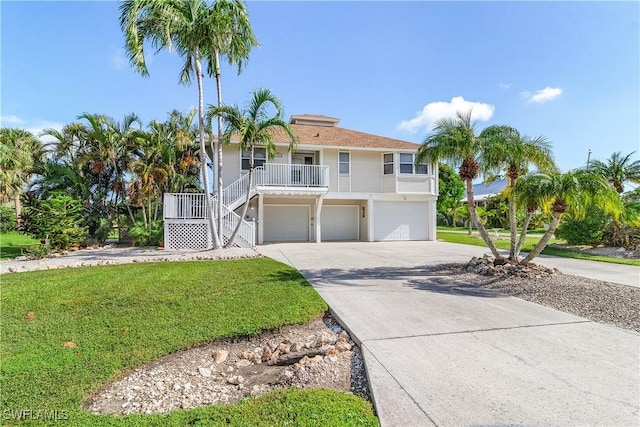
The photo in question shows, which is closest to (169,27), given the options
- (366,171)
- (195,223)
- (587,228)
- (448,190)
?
(195,223)

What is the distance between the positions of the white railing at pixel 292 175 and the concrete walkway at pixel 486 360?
1028 centimetres

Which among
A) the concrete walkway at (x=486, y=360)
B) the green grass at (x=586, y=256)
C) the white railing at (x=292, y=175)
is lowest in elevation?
the concrete walkway at (x=486, y=360)

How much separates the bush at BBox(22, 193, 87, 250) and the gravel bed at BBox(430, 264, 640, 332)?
13528mm

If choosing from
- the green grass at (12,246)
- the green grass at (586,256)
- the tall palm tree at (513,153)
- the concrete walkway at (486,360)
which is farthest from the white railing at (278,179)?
the green grass at (586,256)

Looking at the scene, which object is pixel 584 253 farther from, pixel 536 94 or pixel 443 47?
pixel 443 47

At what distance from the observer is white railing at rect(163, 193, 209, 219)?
45.1 ft

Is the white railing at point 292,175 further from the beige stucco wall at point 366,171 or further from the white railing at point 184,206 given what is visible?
the white railing at point 184,206

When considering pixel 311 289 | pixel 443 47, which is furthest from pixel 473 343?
pixel 443 47

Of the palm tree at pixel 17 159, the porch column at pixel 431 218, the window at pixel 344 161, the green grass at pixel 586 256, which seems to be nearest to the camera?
the green grass at pixel 586 256

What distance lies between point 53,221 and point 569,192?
15872 millimetres

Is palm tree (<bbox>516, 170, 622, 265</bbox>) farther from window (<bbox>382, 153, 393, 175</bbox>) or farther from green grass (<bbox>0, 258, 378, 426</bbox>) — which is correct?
window (<bbox>382, 153, 393, 175</bbox>)

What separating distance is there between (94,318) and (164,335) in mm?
1494

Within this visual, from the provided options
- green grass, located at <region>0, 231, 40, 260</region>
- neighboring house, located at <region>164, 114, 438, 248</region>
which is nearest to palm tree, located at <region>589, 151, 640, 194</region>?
neighboring house, located at <region>164, 114, 438, 248</region>

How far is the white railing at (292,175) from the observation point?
1599cm
